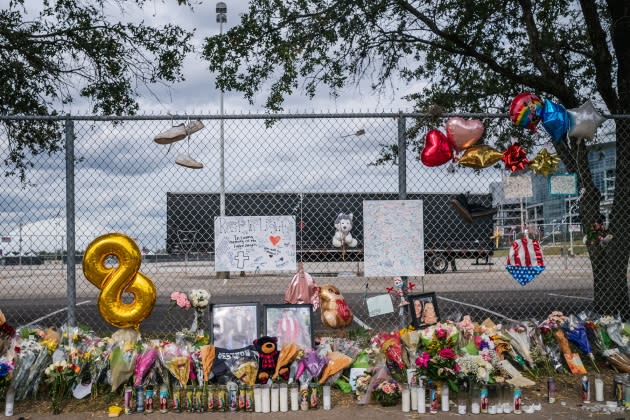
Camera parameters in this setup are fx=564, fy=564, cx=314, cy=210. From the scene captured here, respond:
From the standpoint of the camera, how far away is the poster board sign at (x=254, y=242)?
517 cm

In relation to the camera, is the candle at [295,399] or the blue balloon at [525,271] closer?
the candle at [295,399]

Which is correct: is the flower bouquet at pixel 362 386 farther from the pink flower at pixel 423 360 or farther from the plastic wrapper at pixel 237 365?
the plastic wrapper at pixel 237 365

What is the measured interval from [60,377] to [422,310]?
310 centimetres

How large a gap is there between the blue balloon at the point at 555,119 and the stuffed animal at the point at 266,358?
3377 mm

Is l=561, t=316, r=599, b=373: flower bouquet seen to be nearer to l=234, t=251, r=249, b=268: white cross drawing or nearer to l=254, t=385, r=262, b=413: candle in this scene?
l=254, t=385, r=262, b=413: candle

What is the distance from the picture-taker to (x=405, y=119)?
17.3 ft

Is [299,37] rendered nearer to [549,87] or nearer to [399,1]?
[399,1]

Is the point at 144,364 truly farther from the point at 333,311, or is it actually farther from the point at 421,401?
the point at 421,401

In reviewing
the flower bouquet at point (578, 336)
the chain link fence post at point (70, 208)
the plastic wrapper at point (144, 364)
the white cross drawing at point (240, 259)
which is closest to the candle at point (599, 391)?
the flower bouquet at point (578, 336)

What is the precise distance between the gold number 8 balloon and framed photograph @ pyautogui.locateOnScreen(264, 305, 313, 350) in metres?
1.08

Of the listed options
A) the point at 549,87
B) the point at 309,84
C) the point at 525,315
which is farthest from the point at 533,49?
the point at 525,315

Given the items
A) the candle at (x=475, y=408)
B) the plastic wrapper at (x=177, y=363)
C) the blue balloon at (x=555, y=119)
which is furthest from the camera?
the blue balloon at (x=555, y=119)

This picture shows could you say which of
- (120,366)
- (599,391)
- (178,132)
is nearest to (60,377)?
(120,366)

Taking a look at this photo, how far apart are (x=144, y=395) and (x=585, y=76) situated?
7.60 metres
